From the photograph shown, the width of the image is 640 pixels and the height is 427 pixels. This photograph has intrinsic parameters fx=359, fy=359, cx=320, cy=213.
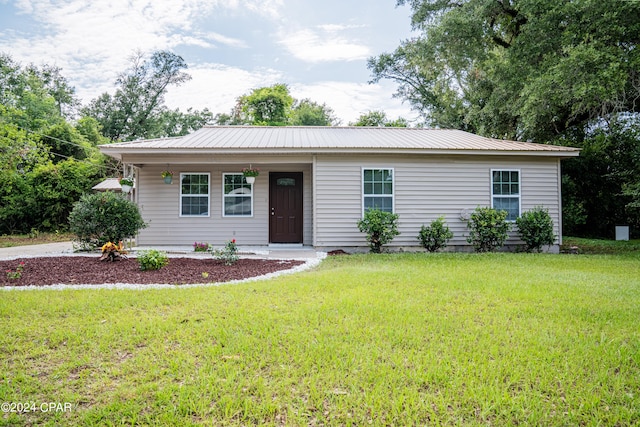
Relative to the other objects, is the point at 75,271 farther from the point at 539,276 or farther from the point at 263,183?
the point at 539,276

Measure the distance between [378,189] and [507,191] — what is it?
3.53 metres

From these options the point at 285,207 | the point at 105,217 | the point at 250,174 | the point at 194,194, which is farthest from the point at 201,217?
the point at 105,217

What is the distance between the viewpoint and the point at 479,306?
3969mm

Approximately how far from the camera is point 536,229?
9109 mm

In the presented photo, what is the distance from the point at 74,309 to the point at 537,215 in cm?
983

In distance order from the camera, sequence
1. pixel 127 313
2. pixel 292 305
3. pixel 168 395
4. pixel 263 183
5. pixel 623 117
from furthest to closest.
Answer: pixel 623 117 < pixel 263 183 < pixel 292 305 < pixel 127 313 < pixel 168 395

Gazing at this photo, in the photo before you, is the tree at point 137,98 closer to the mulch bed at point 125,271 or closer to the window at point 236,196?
the window at point 236,196

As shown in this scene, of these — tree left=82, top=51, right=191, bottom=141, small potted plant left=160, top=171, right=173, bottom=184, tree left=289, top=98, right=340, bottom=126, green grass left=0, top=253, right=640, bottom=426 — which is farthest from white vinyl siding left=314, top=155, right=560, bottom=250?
tree left=82, top=51, right=191, bottom=141

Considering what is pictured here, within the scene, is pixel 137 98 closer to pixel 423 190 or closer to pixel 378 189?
pixel 378 189

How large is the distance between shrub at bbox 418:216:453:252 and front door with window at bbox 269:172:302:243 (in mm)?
3448

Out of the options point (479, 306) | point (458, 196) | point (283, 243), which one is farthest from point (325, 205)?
point (479, 306)

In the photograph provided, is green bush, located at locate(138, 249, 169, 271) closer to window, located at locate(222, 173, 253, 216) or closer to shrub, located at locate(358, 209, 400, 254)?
window, located at locate(222, 173, 253, 216)

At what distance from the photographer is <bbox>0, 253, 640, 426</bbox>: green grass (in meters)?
2.03

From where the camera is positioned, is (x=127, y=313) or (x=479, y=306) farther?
(x=479, y=306)
